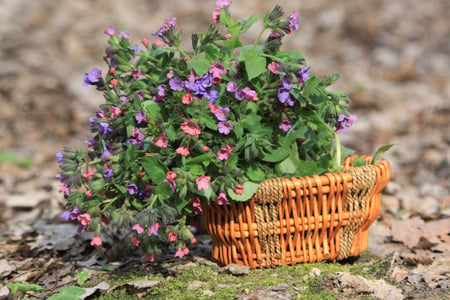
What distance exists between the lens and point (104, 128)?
2.45 meters

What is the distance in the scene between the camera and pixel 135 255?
9.36 ft

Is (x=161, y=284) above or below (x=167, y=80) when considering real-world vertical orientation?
below

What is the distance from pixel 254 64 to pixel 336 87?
5.23m

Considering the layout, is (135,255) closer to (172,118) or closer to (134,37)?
(172,118)

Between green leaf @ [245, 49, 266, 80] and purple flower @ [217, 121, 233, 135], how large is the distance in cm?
21

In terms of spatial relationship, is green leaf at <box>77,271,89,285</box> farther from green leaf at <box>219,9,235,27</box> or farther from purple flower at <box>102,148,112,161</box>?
green leaf at <box>219,9,235,27</box>

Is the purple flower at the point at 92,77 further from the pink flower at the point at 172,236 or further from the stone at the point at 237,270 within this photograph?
the stone at the point at 237,270

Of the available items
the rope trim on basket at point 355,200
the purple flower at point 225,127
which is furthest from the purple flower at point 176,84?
the rope trim on basket at point 355,200

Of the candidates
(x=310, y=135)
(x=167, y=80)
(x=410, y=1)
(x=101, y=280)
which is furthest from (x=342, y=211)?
(x=410, y=1)

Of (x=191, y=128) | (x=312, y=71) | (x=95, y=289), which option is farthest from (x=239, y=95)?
(x=312, y=71)

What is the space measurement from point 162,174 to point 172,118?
25 cm

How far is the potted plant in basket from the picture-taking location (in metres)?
2.20

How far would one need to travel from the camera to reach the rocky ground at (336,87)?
294 centimetres

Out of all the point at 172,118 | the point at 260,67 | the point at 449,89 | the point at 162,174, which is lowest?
the point at 162,174
